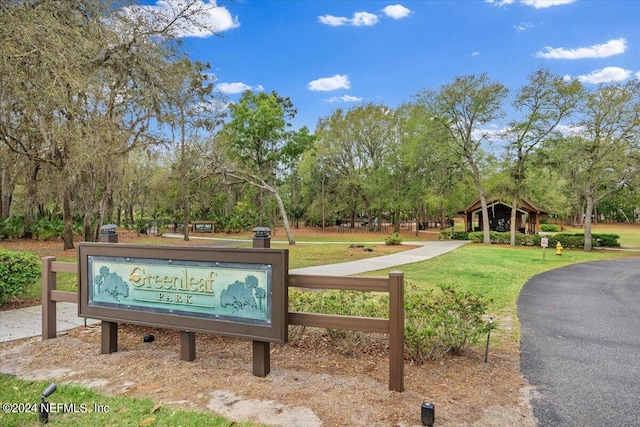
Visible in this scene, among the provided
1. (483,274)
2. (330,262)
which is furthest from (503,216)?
(330,262)

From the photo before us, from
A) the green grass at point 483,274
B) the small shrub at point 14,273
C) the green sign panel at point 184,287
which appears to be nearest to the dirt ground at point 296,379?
the green sign panel at point 184,287

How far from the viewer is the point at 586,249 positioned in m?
22.1

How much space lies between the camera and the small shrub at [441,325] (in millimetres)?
3875

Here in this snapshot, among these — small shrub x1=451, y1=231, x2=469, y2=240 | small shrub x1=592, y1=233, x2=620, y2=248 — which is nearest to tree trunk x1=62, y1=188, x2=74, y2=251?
small shrub x1=451, y1=231, x2=469, y2=240

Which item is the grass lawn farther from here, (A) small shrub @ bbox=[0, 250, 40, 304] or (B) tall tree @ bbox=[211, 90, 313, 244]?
(B) tall tree @ bbox=[211, 90, 313, 244]

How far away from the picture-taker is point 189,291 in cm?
371

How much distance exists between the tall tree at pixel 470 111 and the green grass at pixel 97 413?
2481 centimetres

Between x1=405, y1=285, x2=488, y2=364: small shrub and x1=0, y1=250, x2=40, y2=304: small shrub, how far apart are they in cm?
578

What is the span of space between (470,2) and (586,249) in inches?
655

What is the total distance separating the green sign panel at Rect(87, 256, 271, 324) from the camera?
3.42 m

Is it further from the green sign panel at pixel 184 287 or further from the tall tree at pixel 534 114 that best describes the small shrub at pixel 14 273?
the tall tree at pixel 534 114

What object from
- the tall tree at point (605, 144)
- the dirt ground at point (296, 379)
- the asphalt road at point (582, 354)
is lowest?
the asphalt road at point (582, 354)

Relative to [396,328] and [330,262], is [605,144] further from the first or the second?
[396,328]

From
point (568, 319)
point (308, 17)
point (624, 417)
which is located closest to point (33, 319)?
point (624, 417)
